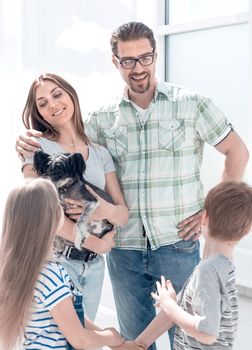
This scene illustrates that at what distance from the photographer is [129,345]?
1644 millimetres

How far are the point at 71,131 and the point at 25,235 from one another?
2.07 feet

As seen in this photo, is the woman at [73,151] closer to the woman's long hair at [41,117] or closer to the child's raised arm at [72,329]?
the woman's long hair at [41,117]

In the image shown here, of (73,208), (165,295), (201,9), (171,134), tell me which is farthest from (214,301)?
(201,9)

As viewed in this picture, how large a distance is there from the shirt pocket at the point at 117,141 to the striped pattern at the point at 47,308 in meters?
0.65

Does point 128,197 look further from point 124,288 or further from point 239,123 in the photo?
point 239,123

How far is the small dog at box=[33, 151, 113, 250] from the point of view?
1.72 metres

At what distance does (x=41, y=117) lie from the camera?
1948 millimetres

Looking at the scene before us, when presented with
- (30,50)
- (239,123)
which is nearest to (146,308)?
(239,123)

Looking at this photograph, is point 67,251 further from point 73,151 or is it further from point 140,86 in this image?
point 140,86

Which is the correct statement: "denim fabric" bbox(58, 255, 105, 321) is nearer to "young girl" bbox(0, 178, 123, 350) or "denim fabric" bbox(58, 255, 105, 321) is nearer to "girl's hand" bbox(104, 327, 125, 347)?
"girl's hand" bbox(104, 327, 125, 347)

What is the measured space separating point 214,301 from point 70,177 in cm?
63

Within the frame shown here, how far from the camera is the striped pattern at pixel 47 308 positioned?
1.42m

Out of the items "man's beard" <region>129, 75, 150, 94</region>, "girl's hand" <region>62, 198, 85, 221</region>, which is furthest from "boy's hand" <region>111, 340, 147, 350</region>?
"man's beard" <region>129, 75, 150, 94</region>

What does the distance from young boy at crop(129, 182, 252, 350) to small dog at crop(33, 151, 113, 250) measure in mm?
420
